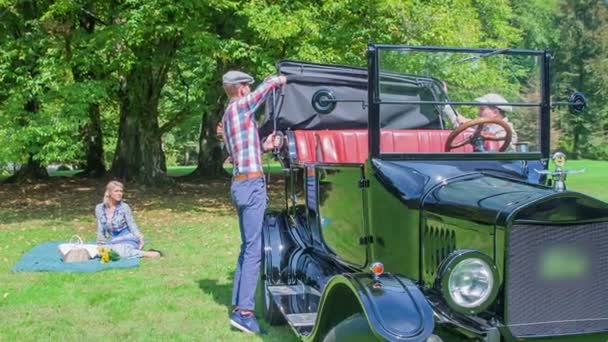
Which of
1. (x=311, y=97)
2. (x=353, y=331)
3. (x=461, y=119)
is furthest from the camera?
(x=311, y=97)

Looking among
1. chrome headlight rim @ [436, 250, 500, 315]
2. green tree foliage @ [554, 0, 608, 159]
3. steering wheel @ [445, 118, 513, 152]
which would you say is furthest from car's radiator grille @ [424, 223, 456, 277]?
green tree foliage @ [554, 0, 608, 159]

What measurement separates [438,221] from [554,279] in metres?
0.70

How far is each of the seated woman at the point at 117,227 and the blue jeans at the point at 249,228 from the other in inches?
134

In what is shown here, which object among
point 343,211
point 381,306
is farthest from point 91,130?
point 381,306

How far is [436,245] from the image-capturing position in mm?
3887

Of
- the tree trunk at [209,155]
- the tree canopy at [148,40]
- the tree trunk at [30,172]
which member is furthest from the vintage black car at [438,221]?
the tree trunk at [30,172]

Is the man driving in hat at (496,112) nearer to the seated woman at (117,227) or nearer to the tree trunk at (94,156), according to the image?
the seated woman at (117,227)

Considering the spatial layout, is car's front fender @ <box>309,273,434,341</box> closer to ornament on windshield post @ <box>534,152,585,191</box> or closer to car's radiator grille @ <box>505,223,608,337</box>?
car's radiator grille @ <box>505,223,608,337</box>

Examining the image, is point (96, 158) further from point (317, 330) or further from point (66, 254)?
point (317, 330)

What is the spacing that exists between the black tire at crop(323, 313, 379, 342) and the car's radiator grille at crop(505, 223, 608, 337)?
0.69 meters

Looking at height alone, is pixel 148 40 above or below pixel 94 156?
above

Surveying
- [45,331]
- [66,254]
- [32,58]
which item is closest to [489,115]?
[45,331]

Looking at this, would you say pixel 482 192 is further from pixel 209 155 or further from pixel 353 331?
pixel 209 155

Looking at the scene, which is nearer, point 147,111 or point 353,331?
point 353,331
